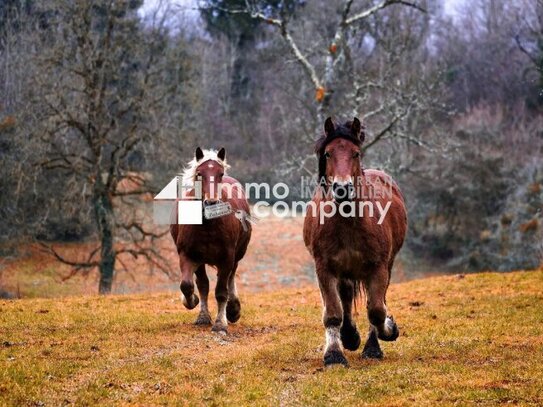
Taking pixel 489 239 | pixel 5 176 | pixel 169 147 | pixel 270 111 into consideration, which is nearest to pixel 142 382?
pixel 169 147

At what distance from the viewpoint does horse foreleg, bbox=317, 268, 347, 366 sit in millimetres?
8430

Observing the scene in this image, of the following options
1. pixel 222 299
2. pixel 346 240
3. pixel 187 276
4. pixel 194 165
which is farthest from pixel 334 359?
pixel 194 165

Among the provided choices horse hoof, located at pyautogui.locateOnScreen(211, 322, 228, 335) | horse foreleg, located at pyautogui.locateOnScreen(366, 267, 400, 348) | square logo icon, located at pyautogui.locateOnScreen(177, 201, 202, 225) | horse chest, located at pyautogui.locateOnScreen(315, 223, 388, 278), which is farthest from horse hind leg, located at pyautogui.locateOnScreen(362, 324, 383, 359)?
square logo icon, located at pyautogui.locateOnScreen(177, 201, 202, 225)

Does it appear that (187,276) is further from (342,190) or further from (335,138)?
(342,190)

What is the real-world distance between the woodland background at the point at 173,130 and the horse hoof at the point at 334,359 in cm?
1056

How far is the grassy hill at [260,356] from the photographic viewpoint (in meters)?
7.00

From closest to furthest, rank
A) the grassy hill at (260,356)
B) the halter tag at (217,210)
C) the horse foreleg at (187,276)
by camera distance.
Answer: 1. the grassy hill at (260,356)
2. the halter tag at (217,210)
3. the horse foreleg at (187,276)

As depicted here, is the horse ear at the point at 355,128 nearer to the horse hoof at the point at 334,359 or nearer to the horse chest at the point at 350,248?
the horse chest at the point at 350,248

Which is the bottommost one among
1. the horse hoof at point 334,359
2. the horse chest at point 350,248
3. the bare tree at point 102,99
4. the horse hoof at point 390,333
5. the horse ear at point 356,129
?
the horse hoof at point 334,359

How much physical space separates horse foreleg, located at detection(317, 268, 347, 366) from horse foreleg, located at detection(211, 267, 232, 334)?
10.7ft

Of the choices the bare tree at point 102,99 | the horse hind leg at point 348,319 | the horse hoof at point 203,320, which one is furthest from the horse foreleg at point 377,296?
the bare tree at point 102,99

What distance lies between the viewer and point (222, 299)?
1189 cm

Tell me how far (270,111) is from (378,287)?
171 feet

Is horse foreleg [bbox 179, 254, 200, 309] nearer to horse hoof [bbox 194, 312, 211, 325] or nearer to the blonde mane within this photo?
horse hoof [bbox 194, 312, 211, 325]
